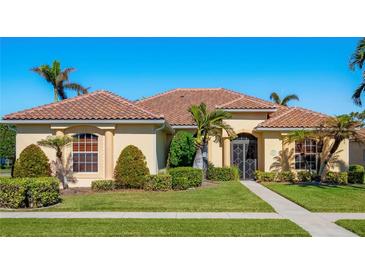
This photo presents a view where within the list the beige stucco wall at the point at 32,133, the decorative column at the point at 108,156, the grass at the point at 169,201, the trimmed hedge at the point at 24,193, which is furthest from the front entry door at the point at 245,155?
the trimmed hedge at the point at 24,193

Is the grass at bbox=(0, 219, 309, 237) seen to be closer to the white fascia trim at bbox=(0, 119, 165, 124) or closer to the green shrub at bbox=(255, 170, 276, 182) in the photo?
the white fascia trim at bbox=(0, 119, 165, 124)

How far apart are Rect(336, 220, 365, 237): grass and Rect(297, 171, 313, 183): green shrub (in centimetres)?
1083

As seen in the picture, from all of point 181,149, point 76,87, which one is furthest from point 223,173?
point 76,87

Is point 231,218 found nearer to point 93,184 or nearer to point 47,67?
point 93,184

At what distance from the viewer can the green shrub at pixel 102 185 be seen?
15438mm

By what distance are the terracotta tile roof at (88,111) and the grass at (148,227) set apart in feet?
25.5

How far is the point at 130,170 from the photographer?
15836 mm

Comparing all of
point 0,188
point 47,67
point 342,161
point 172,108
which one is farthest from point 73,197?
point 47,67

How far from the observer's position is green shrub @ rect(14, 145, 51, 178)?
15538 millimetres

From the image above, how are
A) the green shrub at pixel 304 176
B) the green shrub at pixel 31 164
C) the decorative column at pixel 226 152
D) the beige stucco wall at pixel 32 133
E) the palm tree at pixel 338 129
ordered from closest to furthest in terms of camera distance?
1. the green shrub at pixel 31 164
2. the beige stucco wall at pixel 32 133
3. the palm tree at pixel 338 129
4. the green shrub at pixel 304 176
5. the decorative column at pixel 226 152

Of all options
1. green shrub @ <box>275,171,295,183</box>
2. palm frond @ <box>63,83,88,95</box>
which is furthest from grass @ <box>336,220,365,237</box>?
palm frond @ <box>63,83,88,95</box>

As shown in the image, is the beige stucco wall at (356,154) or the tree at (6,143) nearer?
the beige stucco wall at (356,154)

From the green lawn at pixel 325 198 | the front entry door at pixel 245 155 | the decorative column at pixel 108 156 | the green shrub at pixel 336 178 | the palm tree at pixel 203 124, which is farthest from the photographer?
the front entry door at pixel 245 155

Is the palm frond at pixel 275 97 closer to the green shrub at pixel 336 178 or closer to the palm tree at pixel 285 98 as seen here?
the palm tree at pixel 285 98
